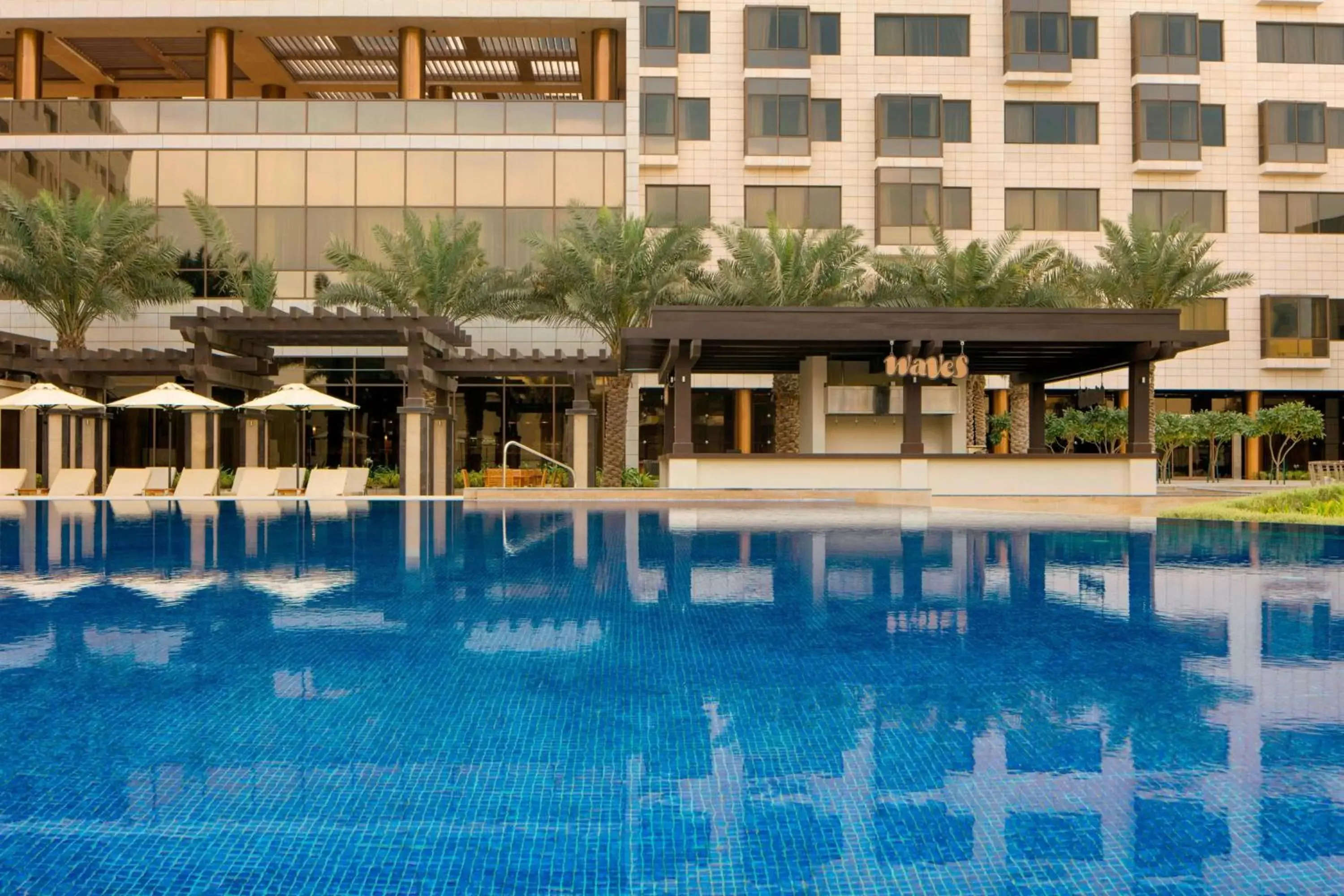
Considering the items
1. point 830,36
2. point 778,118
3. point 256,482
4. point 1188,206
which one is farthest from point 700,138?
point 256,482

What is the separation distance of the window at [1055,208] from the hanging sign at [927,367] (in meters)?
15.2

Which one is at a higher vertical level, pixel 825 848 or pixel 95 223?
pixel 95 223

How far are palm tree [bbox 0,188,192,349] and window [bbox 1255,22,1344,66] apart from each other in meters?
35.6

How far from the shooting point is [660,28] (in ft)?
111

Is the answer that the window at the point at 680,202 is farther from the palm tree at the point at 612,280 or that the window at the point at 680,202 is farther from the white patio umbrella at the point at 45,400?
the white patio umbrella at the point at 45,400

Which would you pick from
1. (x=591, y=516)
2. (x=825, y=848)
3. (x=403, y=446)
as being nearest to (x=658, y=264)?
(x=403, y=446)

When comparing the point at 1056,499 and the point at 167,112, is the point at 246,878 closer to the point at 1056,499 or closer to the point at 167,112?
the point at 1056,499

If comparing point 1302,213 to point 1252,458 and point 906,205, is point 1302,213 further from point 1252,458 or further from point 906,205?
point 906,205

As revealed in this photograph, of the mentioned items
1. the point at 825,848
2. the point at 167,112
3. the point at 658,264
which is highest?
the point at 167,112

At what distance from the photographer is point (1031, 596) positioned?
8.50 m

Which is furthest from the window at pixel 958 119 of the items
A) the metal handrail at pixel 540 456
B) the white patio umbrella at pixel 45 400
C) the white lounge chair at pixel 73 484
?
the white lounge chair at pixel 73 484

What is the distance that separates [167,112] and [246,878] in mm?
32230

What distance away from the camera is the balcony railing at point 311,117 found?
99.0 feet

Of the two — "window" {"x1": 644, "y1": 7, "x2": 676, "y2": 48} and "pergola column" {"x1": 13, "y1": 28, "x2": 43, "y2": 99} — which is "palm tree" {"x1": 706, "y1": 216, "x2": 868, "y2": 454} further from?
"pergola column" {"x1": 13, "y1": 28, "x2": 43, "y2": 99}
